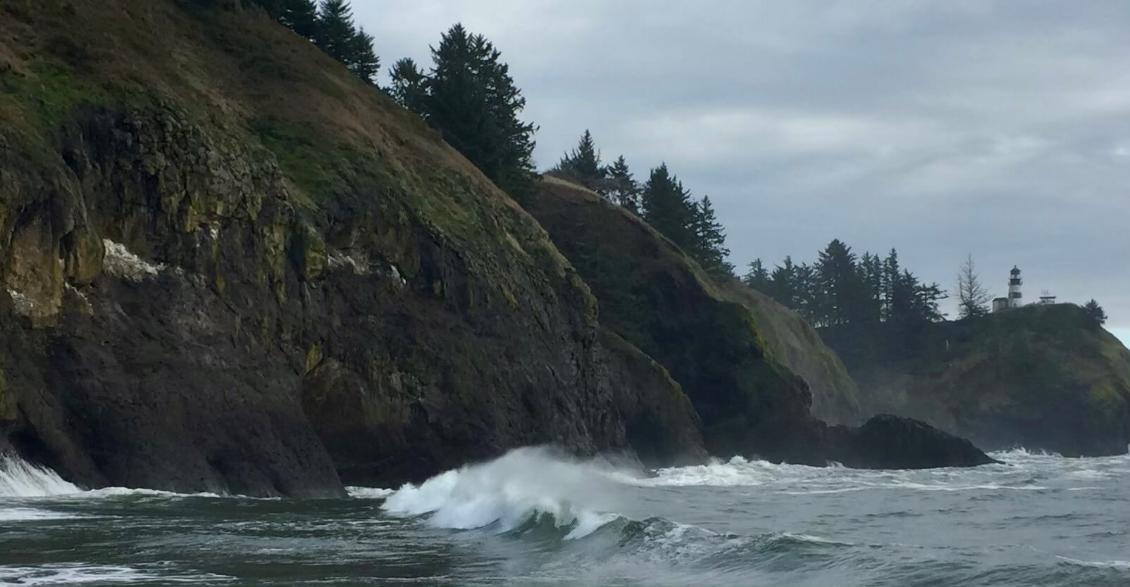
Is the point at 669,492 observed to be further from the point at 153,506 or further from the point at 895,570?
the point at 895,570

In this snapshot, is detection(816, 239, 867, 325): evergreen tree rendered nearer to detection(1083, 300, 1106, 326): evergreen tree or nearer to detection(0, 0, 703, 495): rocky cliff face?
detection(1083, 300, 1106, 326): evergreen tree

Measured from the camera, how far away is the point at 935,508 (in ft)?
96.9

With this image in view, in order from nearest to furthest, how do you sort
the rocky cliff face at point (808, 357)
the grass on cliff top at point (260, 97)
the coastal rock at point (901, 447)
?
the grass on cliff top at point (260, 97) → the coastal rock at point (901, 447) → the rocky cliff face at point (808, 357)

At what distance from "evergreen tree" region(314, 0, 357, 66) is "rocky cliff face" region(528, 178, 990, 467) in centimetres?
1237

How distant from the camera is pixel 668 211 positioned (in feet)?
283

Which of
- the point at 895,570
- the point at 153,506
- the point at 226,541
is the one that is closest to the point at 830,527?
the point at 895,570

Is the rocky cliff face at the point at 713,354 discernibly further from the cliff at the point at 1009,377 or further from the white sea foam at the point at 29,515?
the white sea foam at the point at 29,515

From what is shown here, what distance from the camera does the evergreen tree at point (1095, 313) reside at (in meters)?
112

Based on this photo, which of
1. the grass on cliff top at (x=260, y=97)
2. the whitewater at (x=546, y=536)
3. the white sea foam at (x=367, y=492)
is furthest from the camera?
Answer: the grass on cliff top at (x=260, y=97)

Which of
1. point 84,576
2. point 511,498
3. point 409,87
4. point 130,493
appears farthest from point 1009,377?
point 84,576

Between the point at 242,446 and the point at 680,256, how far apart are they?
142 feet

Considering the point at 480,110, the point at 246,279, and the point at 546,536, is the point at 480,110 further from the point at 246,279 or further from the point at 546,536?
the point at 546,536

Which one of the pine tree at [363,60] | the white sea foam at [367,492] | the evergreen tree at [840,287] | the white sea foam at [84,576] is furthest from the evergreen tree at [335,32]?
the evergreen tree at [840,287]

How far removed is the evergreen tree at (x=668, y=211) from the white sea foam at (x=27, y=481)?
60092 mm
